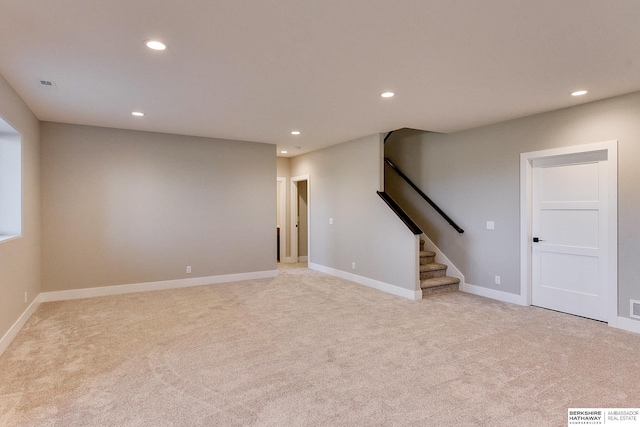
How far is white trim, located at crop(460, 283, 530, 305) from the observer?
15.3 ft

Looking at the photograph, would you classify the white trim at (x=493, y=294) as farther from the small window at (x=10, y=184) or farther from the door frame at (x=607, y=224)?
the small window at (x=10, y=184)

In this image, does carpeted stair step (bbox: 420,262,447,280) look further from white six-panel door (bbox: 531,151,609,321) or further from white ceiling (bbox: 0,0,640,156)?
white ceiling (bbox: 0,0,640,156)

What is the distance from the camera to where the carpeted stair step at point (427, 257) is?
18.7 ft

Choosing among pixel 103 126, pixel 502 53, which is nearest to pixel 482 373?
pixel 502 53

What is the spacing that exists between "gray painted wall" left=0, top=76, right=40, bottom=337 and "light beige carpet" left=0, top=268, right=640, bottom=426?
0.34 m

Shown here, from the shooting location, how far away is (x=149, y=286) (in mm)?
5438

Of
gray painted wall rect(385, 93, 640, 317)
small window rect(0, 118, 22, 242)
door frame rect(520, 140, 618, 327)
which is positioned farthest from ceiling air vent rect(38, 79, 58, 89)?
door frame rect(520, 140, 618, 327)

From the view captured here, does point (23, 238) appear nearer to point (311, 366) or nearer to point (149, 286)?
point (149, 286)

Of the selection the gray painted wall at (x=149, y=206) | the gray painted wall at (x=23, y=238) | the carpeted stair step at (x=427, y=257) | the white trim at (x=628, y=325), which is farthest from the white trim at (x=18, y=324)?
the white trim at (x=628, y=325)

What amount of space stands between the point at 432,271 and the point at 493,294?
908mm

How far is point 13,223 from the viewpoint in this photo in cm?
377

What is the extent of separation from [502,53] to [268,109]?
2529 mm

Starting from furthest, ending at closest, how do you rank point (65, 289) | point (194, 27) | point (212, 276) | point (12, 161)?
1. point (212, 276)
2. point (65, 289)
3. point (12, 161)
4. point (194, 27)

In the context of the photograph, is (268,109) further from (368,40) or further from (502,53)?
(502,53)
